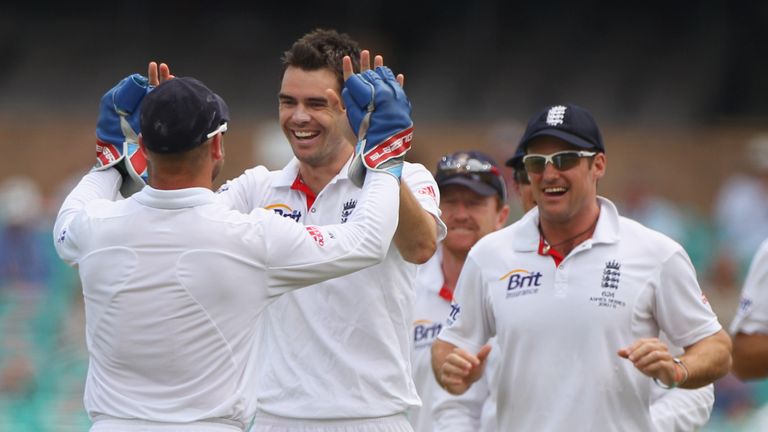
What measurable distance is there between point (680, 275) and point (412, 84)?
18.3 meters

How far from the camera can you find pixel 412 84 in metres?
23.8

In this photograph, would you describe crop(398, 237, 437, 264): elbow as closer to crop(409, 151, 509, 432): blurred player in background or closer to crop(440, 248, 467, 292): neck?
crop(409, 151, 509, 432): blurred player in background

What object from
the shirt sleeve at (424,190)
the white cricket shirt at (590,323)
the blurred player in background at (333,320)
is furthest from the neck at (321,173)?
the white cricket shirt at (590,323)

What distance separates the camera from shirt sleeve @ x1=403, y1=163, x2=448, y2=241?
552cm

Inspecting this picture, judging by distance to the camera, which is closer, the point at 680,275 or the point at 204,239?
the point at 204,239

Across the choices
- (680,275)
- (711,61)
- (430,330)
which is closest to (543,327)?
(680,275)

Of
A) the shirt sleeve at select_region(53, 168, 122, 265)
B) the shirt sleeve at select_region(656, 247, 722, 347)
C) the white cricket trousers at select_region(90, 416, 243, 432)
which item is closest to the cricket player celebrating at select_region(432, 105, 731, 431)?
the shirt sleeve at select_region(656, 247, 722, 347)

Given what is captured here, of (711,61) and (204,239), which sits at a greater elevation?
(204,239)

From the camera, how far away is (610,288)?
18.8ft

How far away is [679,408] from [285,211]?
6.46 ft

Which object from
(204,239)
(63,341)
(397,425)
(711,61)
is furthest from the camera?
(711,61)

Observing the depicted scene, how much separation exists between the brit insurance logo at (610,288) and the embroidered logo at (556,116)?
65 centimetres

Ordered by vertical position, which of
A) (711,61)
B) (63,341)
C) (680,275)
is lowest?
(63,341)

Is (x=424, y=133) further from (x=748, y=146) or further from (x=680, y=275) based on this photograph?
(x=680, y=275)
